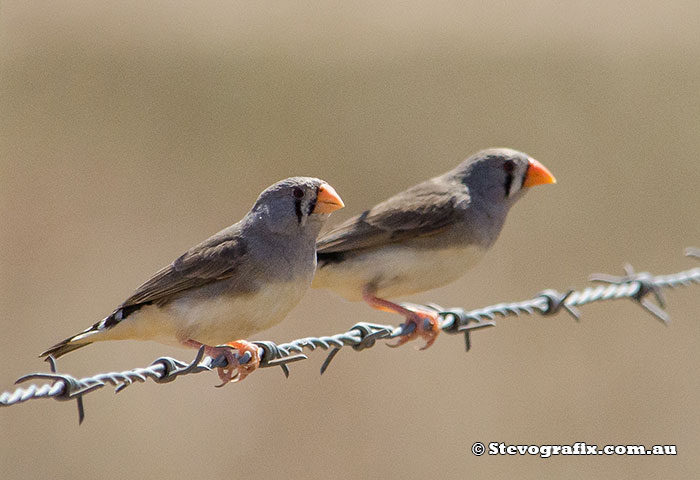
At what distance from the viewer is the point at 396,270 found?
601 centimetres

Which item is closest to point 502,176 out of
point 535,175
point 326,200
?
point 535,175

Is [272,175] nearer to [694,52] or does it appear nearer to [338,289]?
[338,289]

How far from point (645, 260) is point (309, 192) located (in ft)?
23.5

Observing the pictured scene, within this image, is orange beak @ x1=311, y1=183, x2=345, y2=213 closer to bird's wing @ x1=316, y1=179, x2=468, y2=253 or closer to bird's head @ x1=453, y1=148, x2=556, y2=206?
bird's wing @ x1=316, y1=179, x2=468, y2=253

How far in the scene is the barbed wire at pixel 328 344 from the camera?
139 inches

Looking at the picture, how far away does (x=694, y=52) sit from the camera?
15.7 metres

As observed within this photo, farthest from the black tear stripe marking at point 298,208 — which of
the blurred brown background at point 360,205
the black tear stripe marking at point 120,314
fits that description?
the blurred brown background at point 360,205

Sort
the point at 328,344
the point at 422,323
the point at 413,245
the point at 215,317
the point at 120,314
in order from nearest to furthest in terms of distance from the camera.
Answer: the point at 328,344 → the point at 215,317 → the point at 120,314 → the point at 422,323 → the point at 413,245

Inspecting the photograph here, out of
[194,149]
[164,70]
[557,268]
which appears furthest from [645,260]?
[164,70]

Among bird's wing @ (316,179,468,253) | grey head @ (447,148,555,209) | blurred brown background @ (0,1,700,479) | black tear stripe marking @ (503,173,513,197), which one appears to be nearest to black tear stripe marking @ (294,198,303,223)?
bird's wing @ (316,179,468,253)

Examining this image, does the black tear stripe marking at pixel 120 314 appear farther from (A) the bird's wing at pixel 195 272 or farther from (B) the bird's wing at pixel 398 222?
(B) the bird's wing at pixel 398 222

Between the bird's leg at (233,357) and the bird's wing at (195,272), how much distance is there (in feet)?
0.93

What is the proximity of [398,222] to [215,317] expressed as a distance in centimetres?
176

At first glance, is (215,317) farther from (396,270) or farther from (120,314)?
(396,270)
